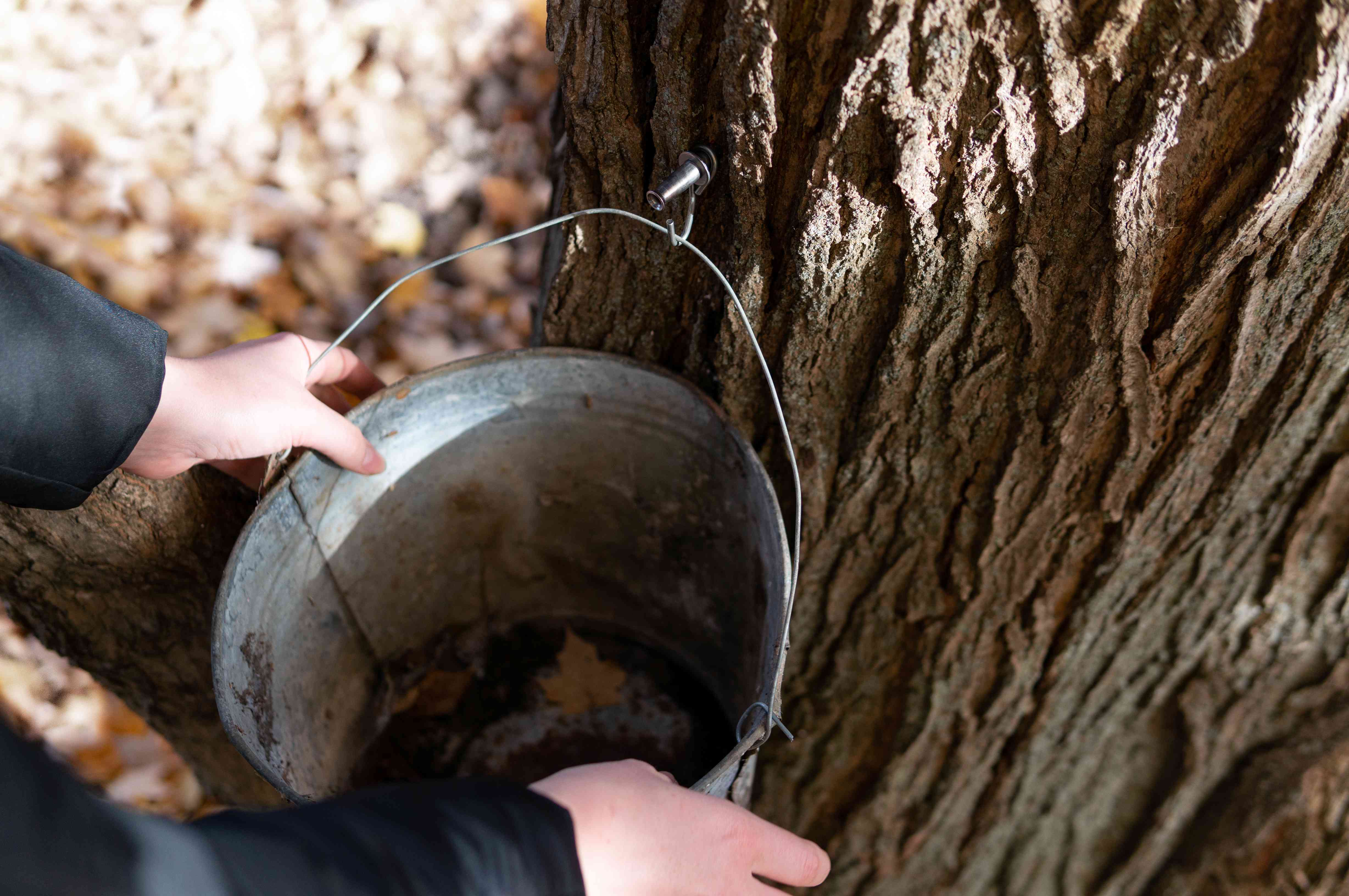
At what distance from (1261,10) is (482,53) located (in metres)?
2.02

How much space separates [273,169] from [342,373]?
3.97 ft

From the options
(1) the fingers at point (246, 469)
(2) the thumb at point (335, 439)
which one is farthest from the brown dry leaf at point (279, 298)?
(2) the thumb at point (335, 439)

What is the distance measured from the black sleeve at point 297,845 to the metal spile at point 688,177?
58 centimetres

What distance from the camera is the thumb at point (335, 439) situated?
3.24 feet

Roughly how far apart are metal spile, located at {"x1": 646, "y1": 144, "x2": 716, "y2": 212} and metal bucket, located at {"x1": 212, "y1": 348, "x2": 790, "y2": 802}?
0.27 metres

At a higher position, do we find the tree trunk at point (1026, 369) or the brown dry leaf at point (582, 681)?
the tree trunk at point (1026, 369)

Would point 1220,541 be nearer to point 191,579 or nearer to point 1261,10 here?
point 1261,10

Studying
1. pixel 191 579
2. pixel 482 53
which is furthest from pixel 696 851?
pixel 482 53

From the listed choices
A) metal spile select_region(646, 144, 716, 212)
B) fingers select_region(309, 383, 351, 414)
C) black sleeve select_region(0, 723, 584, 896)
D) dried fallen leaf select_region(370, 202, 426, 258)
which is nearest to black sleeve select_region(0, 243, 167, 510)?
fingers select_region(309, 383, 351, 414)

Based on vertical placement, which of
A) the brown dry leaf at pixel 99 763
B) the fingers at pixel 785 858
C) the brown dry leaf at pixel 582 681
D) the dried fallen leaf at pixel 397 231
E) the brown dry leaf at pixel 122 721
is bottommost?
the brown dry leaf at pixel 99 763

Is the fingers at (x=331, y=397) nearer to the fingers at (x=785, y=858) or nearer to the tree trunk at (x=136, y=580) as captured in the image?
the tree trunk at (x=136, y=580)

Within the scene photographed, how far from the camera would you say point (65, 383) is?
2.66 feet

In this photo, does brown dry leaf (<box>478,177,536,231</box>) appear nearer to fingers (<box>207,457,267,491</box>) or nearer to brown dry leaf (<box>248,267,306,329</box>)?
brown dry leaf (<box>248,267,306,329</box>)

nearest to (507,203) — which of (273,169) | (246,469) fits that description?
(273,169)
